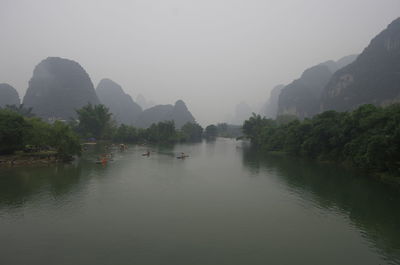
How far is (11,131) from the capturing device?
28.3 meters

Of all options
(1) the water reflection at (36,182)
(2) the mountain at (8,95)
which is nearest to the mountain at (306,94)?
(1) the water reflection at (36,182)

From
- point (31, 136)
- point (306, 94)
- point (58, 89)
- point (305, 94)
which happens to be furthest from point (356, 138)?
point (58, 89)

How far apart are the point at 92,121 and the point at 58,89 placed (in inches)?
3659

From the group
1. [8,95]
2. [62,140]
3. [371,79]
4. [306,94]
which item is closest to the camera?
[62,140]

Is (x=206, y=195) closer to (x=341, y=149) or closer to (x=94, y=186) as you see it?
(x=94, y=186)

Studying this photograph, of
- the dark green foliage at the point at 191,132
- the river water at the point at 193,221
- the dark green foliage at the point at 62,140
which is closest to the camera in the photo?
the river water at the point at 193,221

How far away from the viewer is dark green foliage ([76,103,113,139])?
7406cm

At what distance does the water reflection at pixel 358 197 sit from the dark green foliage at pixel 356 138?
7.86ft

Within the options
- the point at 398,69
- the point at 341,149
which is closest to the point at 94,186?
the point at 341,149

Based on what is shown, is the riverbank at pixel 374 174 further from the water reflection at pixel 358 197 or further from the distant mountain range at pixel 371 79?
the distant mountain range at pixel 371 79

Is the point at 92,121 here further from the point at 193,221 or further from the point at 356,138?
the point at 356,138

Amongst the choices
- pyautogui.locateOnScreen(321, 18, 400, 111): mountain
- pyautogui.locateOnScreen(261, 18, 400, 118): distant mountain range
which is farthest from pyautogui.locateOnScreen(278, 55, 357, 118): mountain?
pyautogui.locateOnScreen(321, 18, 400, 111): mountain

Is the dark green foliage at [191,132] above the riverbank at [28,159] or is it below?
above

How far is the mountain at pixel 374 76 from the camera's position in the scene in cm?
9800
